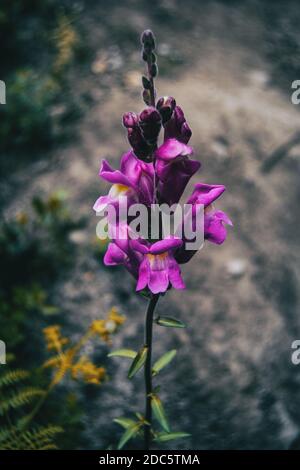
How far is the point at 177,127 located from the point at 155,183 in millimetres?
222

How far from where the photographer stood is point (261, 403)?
308cm

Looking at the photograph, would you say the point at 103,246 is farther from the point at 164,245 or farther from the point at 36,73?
the point at 36,73

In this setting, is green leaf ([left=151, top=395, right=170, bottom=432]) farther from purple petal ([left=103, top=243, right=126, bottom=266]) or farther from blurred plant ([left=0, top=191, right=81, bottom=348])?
blurred plant ([left=0, top=191, right=81, bottom=348])

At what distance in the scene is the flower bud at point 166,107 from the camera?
5.82 feet

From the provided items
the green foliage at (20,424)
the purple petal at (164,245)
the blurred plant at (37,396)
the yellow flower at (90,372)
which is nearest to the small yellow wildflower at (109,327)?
the blurred plant at (37,396)

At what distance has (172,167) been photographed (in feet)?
5.95

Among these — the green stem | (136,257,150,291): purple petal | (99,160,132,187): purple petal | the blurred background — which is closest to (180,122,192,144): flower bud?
(99,160,132,187): purple petal

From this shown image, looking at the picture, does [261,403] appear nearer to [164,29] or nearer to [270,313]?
[270,313]

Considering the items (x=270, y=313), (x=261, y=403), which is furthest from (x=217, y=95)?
(x=261, y=403)

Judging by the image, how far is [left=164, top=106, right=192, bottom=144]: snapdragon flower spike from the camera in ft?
5.89

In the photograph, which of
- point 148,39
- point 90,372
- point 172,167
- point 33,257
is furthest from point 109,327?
point 148,39

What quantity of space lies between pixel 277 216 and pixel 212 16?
10.9 ft
